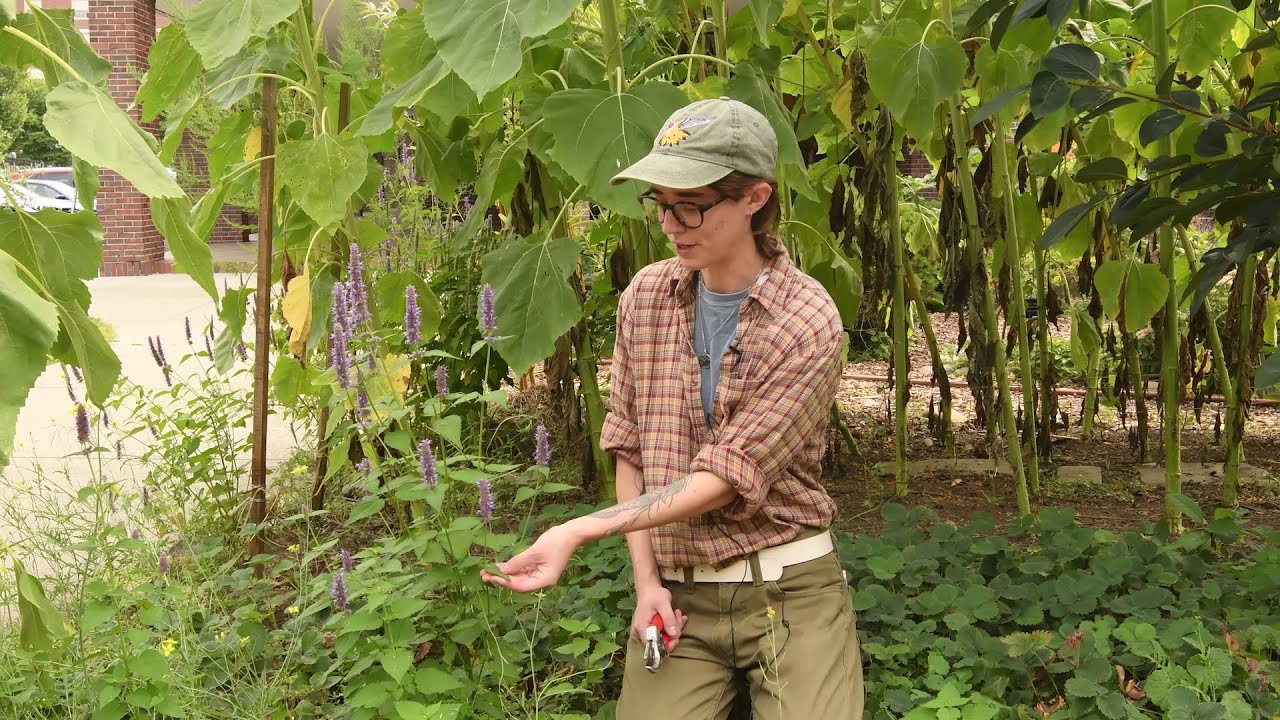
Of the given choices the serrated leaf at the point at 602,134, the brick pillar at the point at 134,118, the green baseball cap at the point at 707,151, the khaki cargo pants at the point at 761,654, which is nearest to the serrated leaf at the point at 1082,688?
the khaki cargo pants at the point at 761,654

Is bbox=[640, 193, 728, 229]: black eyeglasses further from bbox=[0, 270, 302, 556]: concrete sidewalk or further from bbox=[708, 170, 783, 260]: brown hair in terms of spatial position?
bbox=[0, 270, 302, 556]: concrete sidewalk

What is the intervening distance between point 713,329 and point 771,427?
23 centimetres

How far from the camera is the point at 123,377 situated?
3.06m

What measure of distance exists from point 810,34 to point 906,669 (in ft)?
5.38

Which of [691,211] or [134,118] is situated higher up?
[134,118]

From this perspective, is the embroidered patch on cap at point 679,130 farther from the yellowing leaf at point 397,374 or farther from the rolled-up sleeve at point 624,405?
the yellowing leaf at point 397,374

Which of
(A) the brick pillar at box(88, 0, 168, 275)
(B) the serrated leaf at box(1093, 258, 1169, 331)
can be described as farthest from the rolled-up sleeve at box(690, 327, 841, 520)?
(A) the brick pillar at box(88, 0, 168, 275)

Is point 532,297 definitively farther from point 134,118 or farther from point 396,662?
point 134,118

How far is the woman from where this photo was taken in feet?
5.92

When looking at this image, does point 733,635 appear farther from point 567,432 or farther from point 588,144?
point 567,432

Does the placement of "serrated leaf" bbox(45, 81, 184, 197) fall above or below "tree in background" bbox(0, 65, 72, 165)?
below

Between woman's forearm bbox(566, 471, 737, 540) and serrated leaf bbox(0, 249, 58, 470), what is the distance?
2.56 ft

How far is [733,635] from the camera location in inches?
75.5

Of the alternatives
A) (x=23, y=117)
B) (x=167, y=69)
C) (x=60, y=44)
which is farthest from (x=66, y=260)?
(x=23, y=117)
